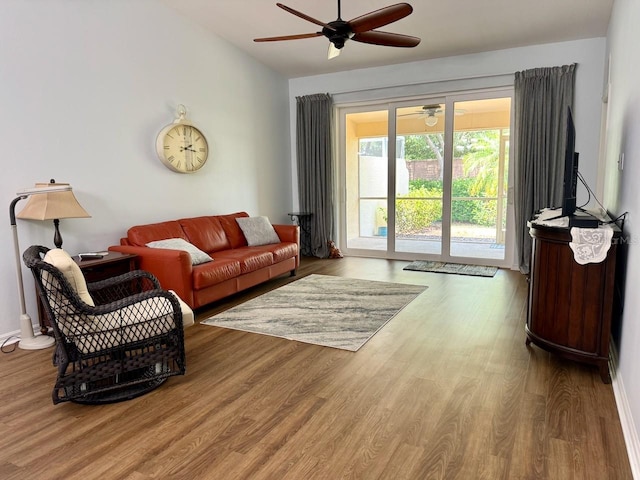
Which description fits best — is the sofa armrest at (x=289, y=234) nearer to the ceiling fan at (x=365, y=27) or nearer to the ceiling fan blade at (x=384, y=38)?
the ceiling fan at (x=365, y=27)

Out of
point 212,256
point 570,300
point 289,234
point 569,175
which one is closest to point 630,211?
point 569,175

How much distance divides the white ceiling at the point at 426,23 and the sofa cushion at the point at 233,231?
226 centimetres

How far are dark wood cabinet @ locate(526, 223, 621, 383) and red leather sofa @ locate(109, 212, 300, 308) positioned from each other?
270 cm

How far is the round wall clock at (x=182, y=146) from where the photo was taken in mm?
4449

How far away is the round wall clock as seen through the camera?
4449 mm

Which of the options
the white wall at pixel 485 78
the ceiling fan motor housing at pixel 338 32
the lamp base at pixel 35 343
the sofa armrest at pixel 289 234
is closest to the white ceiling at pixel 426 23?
the white wall at pixel 485 78

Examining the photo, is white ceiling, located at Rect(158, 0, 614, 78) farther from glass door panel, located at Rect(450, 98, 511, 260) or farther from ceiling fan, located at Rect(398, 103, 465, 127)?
glass door panel, located at Rect(450, 98, 511, 260)

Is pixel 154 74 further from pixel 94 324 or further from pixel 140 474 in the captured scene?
pixel 140 474

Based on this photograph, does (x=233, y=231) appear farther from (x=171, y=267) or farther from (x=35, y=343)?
(x=35, y=343)

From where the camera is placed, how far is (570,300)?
257 cm

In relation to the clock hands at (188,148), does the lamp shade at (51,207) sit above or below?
below

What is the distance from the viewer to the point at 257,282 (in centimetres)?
460

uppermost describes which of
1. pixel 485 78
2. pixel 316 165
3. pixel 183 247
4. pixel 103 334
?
pixel 485 78

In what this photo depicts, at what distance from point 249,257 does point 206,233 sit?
68 centimetres
